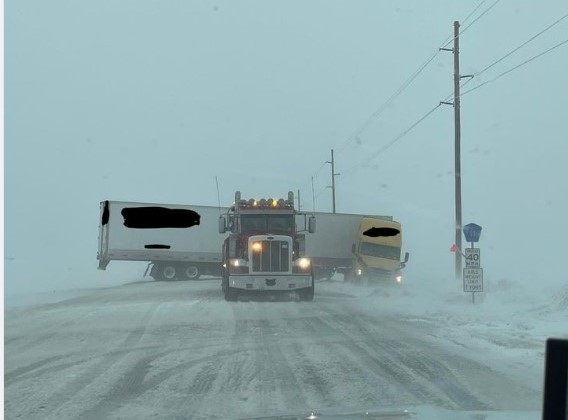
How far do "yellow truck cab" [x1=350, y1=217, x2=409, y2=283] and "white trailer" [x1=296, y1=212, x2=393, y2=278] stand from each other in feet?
10.4

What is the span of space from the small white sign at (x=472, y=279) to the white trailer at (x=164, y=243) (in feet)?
71.7

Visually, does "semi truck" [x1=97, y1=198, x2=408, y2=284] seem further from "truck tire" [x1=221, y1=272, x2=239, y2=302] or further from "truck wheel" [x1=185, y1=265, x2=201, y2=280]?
"truck tire" [x1=221, y1=272, x2=239, y2=302]

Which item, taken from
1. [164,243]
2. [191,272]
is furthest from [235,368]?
[191,272]

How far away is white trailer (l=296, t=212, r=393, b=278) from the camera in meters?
43.1

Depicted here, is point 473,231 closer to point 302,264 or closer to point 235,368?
point 302,264

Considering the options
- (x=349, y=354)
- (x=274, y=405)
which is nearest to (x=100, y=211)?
(x=349, y=354)

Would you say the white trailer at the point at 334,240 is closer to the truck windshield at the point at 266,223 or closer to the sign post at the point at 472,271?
the truck windshield at the point at 266,223

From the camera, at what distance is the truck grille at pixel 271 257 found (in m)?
23.3

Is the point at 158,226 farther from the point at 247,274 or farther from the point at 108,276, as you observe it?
the point at 247,274

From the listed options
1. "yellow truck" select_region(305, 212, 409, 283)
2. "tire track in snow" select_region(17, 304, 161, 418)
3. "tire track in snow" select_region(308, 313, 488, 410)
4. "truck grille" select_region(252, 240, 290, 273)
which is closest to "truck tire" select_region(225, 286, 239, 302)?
"truck grille" select_region(252, 240, 290, 273)

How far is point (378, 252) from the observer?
1534 inches

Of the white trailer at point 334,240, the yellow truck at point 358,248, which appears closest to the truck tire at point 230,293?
the yellow truck at point 358,248

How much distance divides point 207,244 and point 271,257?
18.8 metres

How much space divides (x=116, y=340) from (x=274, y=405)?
645cm
